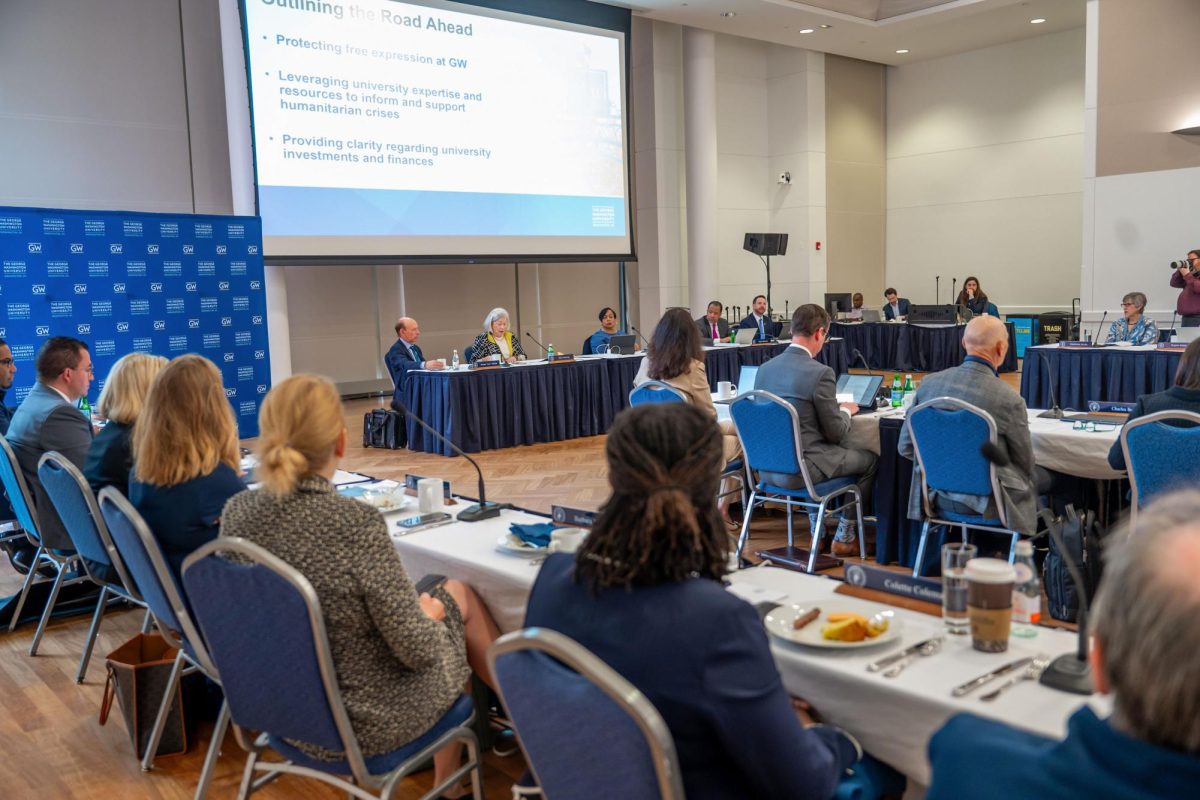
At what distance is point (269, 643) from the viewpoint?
1718 millimetres

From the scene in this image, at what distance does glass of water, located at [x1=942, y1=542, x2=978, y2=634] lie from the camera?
5.57ft

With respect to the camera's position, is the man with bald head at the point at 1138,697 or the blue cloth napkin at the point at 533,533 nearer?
the man with bald head at the point at 1138,697

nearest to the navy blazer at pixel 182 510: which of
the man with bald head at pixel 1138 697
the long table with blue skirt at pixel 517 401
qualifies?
the man with bald head at pixel 1138 697

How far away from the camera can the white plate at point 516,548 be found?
2.26 meters

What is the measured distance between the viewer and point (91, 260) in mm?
7102

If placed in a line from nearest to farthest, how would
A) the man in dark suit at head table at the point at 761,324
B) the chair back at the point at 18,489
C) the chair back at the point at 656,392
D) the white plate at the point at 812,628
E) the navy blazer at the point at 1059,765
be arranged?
the navy blazer at the point at 1059,765 → the white plate at the point at 812,628 → the chair back at the point at 18,489 → the chair back at the point at 656,392 → the man in dark suit at head table at the point at 761,324

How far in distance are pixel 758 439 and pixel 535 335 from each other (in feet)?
29.2

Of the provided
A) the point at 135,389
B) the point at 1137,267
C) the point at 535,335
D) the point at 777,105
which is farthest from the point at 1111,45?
the point at 135,389

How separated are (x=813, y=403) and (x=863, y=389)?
71 cm

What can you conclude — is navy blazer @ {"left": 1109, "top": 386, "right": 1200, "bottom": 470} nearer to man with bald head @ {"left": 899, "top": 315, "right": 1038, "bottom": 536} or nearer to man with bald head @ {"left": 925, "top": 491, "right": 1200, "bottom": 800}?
man with bald head @ {"left": 899, "top": 315, "right": 1038, "bottom": 536}

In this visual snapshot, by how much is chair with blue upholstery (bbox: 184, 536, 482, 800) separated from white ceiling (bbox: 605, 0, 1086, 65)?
10.3 m

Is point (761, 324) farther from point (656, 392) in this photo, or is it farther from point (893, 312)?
point (656, 392)

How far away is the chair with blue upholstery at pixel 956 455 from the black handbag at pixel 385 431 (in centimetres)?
491

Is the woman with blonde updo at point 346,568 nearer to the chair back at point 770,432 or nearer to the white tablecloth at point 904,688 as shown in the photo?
the white tablecloth at point 904,688
